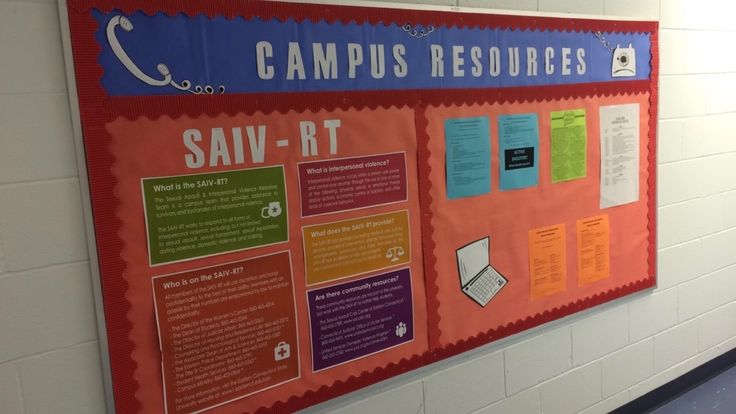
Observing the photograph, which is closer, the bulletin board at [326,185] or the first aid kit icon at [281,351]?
the bulletin board at [326,185]

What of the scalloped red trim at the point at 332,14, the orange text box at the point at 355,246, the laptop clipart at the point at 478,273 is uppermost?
the scalloped red trim at the point at 332,14

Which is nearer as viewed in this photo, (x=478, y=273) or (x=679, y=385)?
(x=478, y=273)

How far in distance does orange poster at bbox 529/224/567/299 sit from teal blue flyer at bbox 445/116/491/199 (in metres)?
0.31

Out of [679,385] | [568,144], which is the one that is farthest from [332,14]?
[679,385]

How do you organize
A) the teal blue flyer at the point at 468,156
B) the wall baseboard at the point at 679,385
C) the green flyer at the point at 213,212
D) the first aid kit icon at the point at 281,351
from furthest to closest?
the wall baseboard at the point at 679,385 → the teal blue flyer at the point at 468,156 → the first aid kit icon at the point at 281,351 → the green flyer at the point at 213,212

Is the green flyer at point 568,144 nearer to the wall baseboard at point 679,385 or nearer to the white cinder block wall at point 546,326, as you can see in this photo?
the white cinder block wall at point 546,326

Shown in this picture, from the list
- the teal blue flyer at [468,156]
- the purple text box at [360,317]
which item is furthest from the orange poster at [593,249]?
the purple text box at [360,317]

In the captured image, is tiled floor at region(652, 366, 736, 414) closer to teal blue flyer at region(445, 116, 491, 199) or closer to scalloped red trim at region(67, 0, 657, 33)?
teal blue flyer at region(445, 116, 491, 199)

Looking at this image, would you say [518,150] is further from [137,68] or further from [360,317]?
[137,68]

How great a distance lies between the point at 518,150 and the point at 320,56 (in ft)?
2.57

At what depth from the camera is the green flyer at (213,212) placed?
127 centimetres

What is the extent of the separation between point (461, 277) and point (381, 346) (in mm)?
354

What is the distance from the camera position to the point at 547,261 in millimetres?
2016

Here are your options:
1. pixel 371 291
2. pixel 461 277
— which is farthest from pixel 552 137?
pixel 371 291
